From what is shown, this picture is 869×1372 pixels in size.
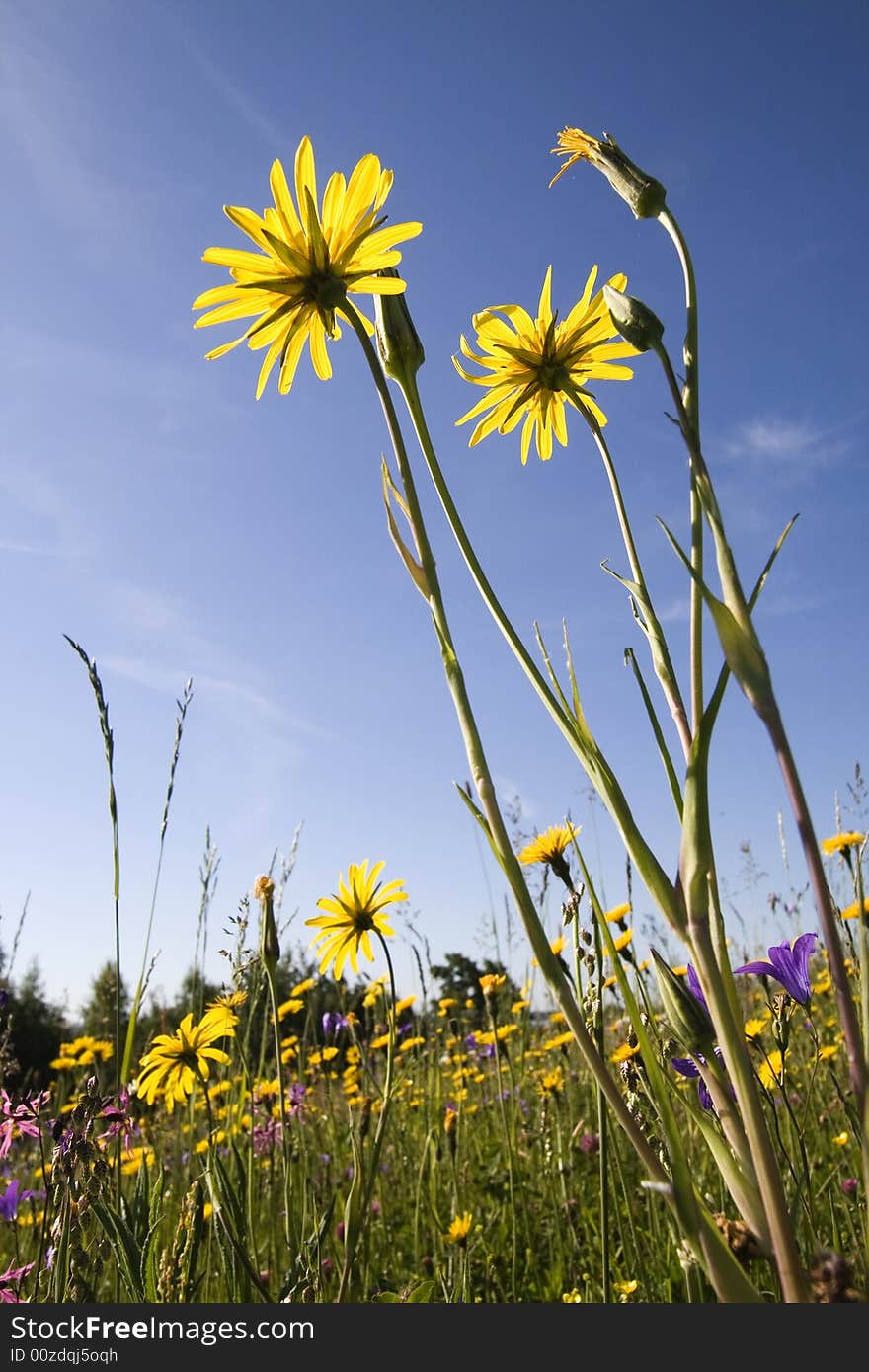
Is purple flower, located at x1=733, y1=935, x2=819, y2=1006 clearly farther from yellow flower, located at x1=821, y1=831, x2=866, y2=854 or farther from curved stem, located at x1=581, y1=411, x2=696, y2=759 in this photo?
yellow flower, located at x1=821, y1=831, x2=866, y2=854

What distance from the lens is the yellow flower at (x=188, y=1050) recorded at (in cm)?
210

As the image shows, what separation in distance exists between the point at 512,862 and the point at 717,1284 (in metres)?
0.33

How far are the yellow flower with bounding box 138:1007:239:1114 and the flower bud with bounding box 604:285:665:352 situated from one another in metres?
1.82

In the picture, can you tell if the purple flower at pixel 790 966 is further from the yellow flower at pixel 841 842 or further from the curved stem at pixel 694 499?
the yellow flower at pixel 841 842

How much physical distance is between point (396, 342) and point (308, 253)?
6.8 inches

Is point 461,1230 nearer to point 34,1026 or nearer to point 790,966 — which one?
point 790,966

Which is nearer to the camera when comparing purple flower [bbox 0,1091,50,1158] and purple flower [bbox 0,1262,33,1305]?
purple flower [bbox 0,1262,33,1305]

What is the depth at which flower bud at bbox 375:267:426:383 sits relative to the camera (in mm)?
949

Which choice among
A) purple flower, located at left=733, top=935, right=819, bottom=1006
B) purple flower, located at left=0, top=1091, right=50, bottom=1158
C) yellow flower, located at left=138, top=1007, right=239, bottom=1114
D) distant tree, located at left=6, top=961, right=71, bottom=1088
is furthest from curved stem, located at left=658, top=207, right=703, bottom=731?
distant tree, located at left=6, top=961, right=71, bottom=1088

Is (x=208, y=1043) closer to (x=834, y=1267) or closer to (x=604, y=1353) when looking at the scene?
(x=604, y=1353)

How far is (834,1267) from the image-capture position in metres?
0.57

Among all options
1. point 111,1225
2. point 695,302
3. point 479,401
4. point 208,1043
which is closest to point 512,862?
point 695,302

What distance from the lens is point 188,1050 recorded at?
2.18 m

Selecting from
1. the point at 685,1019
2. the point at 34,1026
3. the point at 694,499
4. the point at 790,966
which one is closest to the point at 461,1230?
the point at 790,966
